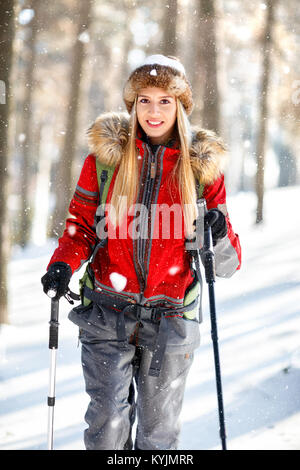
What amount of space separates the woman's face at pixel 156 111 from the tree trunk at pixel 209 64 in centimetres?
671

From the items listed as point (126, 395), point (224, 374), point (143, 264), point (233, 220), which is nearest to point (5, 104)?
point (143, 264)

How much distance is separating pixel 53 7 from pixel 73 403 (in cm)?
1413

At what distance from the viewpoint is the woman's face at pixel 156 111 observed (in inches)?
113

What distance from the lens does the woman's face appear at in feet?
9.41

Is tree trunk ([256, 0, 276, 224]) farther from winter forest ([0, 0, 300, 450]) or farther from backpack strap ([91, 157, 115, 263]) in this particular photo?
backpack strap ([91, 157, 115, 263])

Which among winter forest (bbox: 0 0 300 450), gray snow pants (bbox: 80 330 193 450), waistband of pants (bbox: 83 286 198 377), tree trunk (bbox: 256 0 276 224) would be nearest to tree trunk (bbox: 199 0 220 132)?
winter forest (bbox: 0 0 300 450)

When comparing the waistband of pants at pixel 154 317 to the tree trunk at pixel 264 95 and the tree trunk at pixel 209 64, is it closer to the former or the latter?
the tree trunk at pixel 209 64

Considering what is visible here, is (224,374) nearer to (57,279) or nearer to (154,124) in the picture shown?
(57,279)

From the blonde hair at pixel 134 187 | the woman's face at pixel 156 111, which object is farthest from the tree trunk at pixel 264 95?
the blonde hair at pixel 134 187

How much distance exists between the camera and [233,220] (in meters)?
15.9

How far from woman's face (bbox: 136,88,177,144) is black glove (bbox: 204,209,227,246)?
2.07 feet

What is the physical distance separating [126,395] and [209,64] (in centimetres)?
815
